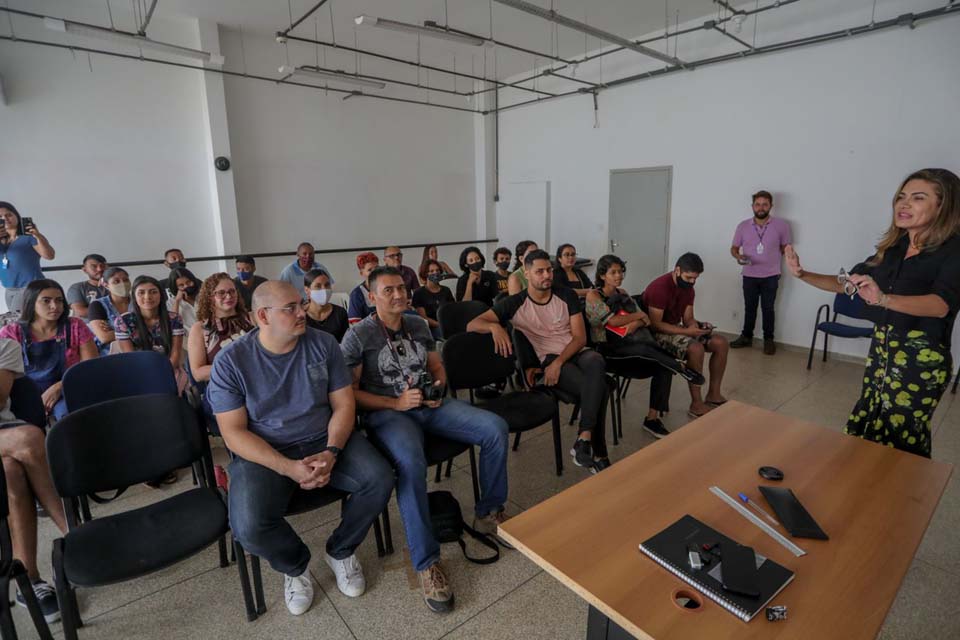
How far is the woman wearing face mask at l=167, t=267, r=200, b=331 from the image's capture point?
346cm

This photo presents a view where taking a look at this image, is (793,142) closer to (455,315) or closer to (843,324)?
(843,324)

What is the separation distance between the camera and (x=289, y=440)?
2037 mm

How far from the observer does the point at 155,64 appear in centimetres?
589

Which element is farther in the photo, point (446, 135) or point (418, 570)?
point (446, 135)

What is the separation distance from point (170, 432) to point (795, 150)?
6.16 metres

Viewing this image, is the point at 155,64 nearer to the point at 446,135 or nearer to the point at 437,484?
the point at 446,135

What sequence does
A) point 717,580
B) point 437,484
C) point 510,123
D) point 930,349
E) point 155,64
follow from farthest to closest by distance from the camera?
point 510,123, point 155,64, point 437,484, point 930,349, point 717,580

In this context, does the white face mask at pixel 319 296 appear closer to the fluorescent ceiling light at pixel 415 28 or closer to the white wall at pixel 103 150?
the fluorescent ceiling light at pixel 415 28

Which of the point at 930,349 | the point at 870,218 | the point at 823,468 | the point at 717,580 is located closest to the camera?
the point at 717,580

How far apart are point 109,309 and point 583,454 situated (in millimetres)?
3381

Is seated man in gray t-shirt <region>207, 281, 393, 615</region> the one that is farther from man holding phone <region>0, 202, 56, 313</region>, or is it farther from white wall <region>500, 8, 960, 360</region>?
white wall <region>500, 8, 960, 360</region>

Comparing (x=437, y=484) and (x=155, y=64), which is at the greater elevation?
(x=155, y=64)

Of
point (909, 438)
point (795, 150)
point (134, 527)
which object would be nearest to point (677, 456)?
point (909, 438)

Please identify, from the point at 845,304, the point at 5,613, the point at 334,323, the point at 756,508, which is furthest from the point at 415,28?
the point at 845,304
